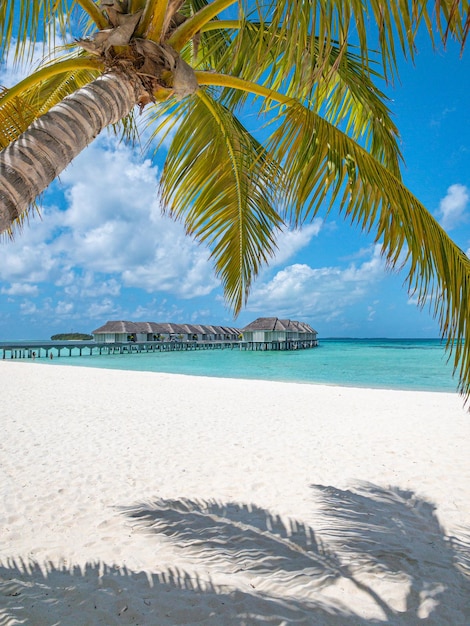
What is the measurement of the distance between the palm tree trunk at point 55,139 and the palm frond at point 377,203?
3.69 ft

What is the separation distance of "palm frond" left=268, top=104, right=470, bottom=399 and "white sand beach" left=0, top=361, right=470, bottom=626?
1.53 metres

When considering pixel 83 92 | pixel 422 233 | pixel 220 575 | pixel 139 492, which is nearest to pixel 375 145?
pixel 422 233

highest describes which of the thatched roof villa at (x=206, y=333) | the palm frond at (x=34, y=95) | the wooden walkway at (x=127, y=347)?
the palm frond at (x=34, y=95)

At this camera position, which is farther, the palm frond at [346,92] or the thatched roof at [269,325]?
the thatched roof at [269,325]

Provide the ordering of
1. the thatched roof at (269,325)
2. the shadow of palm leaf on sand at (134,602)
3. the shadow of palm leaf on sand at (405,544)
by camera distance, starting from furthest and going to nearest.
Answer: the thatched roof at (269,325) < the shadow of palm leaf on sand at (405,544) < the shadow of palm leaf on sand at (134,602)

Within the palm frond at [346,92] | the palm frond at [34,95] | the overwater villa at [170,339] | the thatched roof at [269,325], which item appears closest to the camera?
the palm frond at [34,95]

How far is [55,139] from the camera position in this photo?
2.12 meters

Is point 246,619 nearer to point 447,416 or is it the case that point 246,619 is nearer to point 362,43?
point 362,43

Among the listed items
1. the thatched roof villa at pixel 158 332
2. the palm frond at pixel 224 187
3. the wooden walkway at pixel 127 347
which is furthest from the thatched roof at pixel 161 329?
the palm frond at pixel 224 187

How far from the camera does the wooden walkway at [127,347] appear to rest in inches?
1753

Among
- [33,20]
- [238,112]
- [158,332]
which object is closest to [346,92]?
[238,112]

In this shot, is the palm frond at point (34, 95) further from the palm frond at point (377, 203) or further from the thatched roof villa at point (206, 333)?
the thatched roof villa at point (206, 333)

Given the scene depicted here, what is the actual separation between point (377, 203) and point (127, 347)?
165 feet

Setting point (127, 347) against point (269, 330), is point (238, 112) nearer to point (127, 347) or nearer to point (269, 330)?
point (127, 347)
